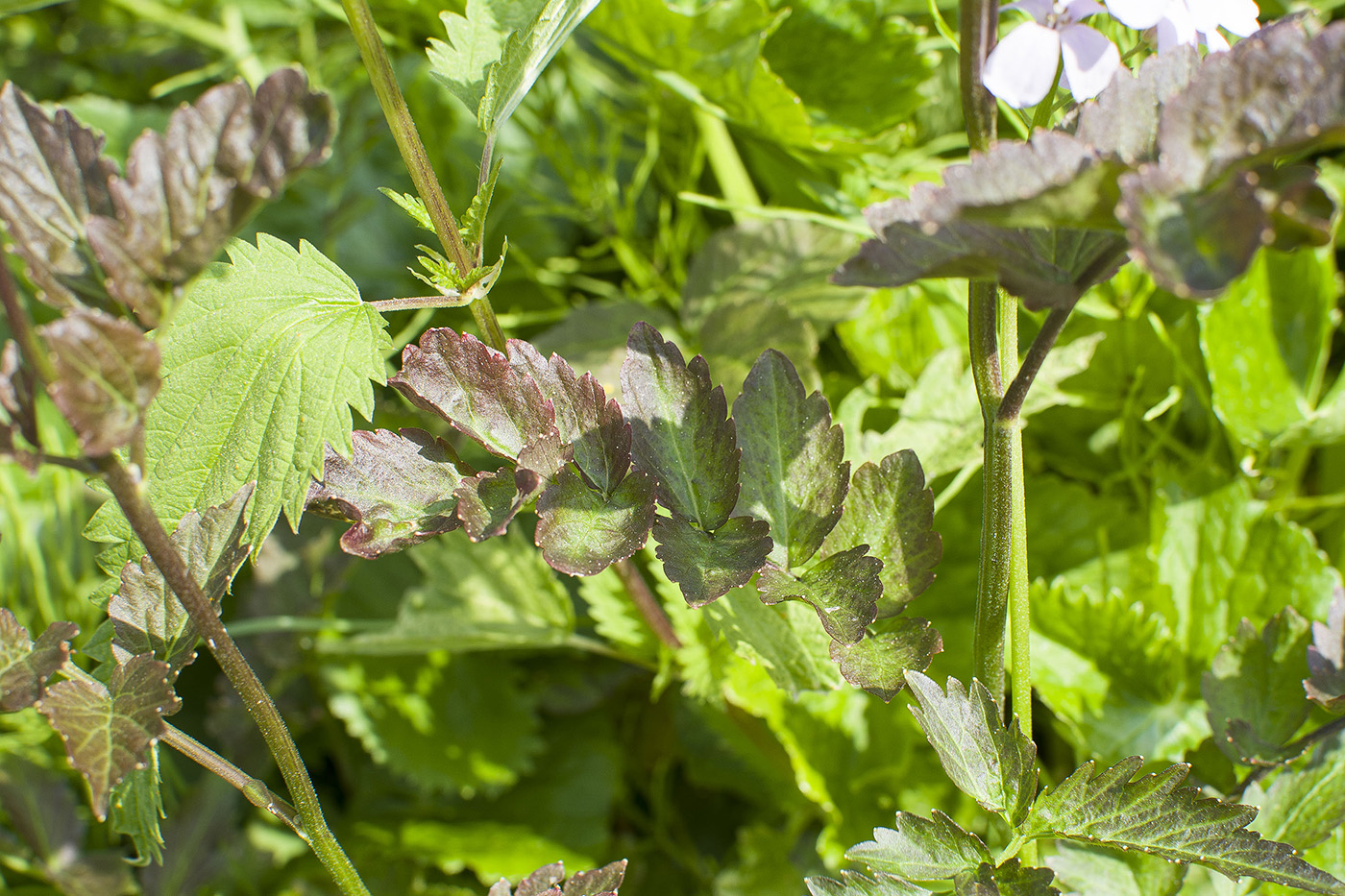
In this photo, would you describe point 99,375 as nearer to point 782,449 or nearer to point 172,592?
point 172,592

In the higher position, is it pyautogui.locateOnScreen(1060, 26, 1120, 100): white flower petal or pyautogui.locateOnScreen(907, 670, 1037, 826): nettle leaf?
pyautogui.locateOnScreen(1060, 26, 1120, 100): white flower petal

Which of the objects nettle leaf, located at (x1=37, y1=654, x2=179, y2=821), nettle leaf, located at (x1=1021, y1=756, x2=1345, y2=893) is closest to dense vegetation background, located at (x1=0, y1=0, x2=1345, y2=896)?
nettle leaf, located at (x1=1021, y1=756, x2=1345, y2=893)

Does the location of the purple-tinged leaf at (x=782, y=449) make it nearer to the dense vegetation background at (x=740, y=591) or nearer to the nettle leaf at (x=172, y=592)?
the dense vegetation background at (x=740, y=591)

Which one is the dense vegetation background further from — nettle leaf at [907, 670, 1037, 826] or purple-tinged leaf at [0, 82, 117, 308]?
purple-tinged leaf at [0, 82, 117, 308]

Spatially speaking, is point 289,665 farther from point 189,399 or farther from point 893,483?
point 893,483

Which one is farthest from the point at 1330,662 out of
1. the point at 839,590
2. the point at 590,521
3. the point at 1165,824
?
the point at 590,521

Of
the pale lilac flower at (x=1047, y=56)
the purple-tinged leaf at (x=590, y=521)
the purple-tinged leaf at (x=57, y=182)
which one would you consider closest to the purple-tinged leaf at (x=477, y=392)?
the purple-tinged leaf at (x=590, y=521)
